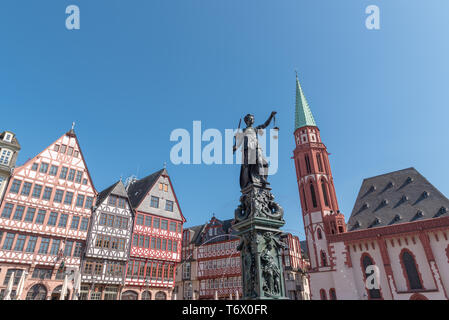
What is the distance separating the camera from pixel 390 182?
43344mm

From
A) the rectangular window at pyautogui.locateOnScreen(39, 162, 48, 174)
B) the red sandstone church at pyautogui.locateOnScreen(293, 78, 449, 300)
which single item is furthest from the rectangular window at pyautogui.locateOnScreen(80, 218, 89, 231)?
the red sandstone church at pyautogui.locateOnScreen(293, 78, 449, 300)

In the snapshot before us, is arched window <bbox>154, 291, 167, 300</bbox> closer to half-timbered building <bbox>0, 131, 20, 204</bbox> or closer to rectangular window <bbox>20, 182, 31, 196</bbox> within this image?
rectangular window <bbox>20, 182, 31, 196</bbox>

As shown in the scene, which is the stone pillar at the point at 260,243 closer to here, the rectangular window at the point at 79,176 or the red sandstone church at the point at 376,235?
the rectangular window at the point at 79,176

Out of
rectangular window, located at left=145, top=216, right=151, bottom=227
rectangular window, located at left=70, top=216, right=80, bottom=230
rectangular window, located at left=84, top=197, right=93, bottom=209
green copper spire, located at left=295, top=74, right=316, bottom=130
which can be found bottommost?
rectangular window, located at left=70, top=216, right=80, bottom=230

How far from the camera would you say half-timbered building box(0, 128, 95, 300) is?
23.8 m

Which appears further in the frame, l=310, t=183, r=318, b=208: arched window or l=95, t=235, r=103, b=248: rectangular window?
l=310, t=183, r=318, b=208: arched window

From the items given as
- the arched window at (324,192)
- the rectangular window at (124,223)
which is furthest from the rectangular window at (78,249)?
the arched window at (324,192)

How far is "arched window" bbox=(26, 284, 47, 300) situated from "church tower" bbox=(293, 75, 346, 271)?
31277 millimetres

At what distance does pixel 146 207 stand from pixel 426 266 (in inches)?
1248

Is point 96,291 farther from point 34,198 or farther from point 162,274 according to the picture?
point 34,198

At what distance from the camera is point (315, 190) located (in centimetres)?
4347

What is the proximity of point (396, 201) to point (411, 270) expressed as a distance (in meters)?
10.8

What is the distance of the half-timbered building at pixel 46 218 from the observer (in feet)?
78.0
